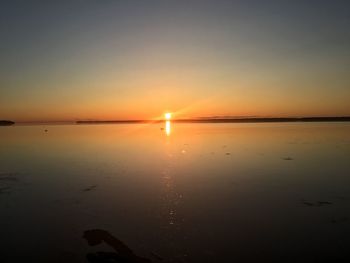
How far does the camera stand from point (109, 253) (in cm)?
769

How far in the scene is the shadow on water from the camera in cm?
731

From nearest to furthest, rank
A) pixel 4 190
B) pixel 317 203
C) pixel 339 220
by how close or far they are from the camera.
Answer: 1. pixel 339 220
2. pixel 317 203
3. pixel 4 190

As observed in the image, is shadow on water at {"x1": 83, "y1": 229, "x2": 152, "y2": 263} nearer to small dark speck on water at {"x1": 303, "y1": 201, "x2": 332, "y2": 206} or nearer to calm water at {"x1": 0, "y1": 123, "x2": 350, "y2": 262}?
calm water at {"x1": 0, "y1": 123, "x2": 350, "y2": 262}

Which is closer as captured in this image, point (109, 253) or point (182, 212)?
point (109, 253)

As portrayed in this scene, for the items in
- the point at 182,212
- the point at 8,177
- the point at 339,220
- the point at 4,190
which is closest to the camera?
the point at 339,220

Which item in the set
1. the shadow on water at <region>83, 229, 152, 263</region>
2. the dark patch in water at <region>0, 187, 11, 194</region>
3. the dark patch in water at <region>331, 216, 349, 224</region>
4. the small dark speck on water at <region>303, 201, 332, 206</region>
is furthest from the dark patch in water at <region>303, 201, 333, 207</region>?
the dark patch in water at <region>0, 187, 11, 194</region>

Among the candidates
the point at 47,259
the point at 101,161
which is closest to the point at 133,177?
the point at 101,161

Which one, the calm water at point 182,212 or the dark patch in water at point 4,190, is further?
the dark patch in water at point 4,190

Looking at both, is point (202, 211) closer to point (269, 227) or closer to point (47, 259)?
point (269, 227)

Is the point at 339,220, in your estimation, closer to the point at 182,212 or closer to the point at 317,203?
the point at 317,203

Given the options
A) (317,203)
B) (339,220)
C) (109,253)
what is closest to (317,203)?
(317,203)

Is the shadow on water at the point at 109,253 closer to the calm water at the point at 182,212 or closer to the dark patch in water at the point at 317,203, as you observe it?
the calm water at the point at 182,212

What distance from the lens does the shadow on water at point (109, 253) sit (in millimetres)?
7311

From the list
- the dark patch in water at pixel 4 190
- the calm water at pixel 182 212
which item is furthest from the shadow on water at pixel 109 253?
the dark patch in water at pixel 4 190
